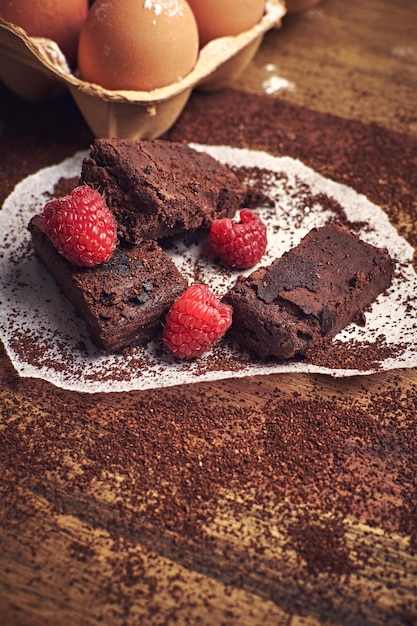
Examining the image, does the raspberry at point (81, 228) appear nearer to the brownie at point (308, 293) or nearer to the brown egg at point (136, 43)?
the brownie at point (308, 293)

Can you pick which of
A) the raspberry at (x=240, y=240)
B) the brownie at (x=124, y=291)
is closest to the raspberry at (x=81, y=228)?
the brownie at (x=124, y=291)

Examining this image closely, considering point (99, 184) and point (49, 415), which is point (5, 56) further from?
point (49, 415)

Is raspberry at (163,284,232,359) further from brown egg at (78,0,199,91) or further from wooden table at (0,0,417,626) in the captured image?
brown egg at (78,0,199,91)

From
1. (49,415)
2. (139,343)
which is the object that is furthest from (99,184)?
(49,415)

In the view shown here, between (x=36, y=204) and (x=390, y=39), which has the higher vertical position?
(x=390, y=39)

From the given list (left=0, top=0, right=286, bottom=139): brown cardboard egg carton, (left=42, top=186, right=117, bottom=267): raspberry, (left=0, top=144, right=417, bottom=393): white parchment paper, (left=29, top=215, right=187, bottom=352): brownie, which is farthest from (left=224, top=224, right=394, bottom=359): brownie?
(left=0, top=0, right=286, bottom=139): brown cardboard egg carton

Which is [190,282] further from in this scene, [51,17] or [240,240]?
[51,17]
